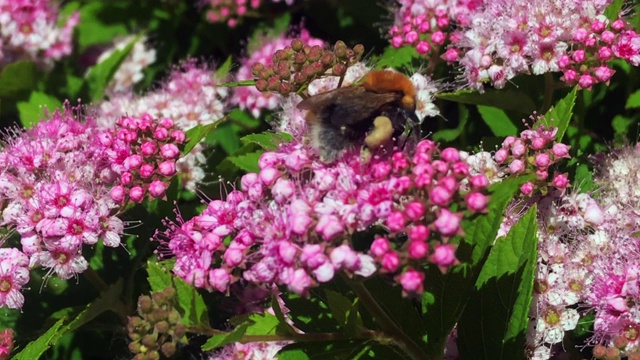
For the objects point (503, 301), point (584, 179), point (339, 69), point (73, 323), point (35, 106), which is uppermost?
point (339, 69)

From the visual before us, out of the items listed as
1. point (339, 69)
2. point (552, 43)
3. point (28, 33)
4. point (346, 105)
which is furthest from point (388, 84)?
point (28, 33)

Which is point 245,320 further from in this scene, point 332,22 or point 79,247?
point 332,22

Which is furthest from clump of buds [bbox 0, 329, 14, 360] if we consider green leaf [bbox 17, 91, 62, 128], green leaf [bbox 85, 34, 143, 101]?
green leaf [bbox 85, 34, 143, 101]

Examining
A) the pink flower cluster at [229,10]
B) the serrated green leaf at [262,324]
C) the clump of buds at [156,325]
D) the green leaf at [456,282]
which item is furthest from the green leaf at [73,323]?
the pink flower cluster at [229,10]

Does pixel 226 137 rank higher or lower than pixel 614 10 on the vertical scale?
lower

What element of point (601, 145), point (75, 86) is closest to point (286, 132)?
point (601, 145)

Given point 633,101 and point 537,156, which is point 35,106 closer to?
point 537,156
